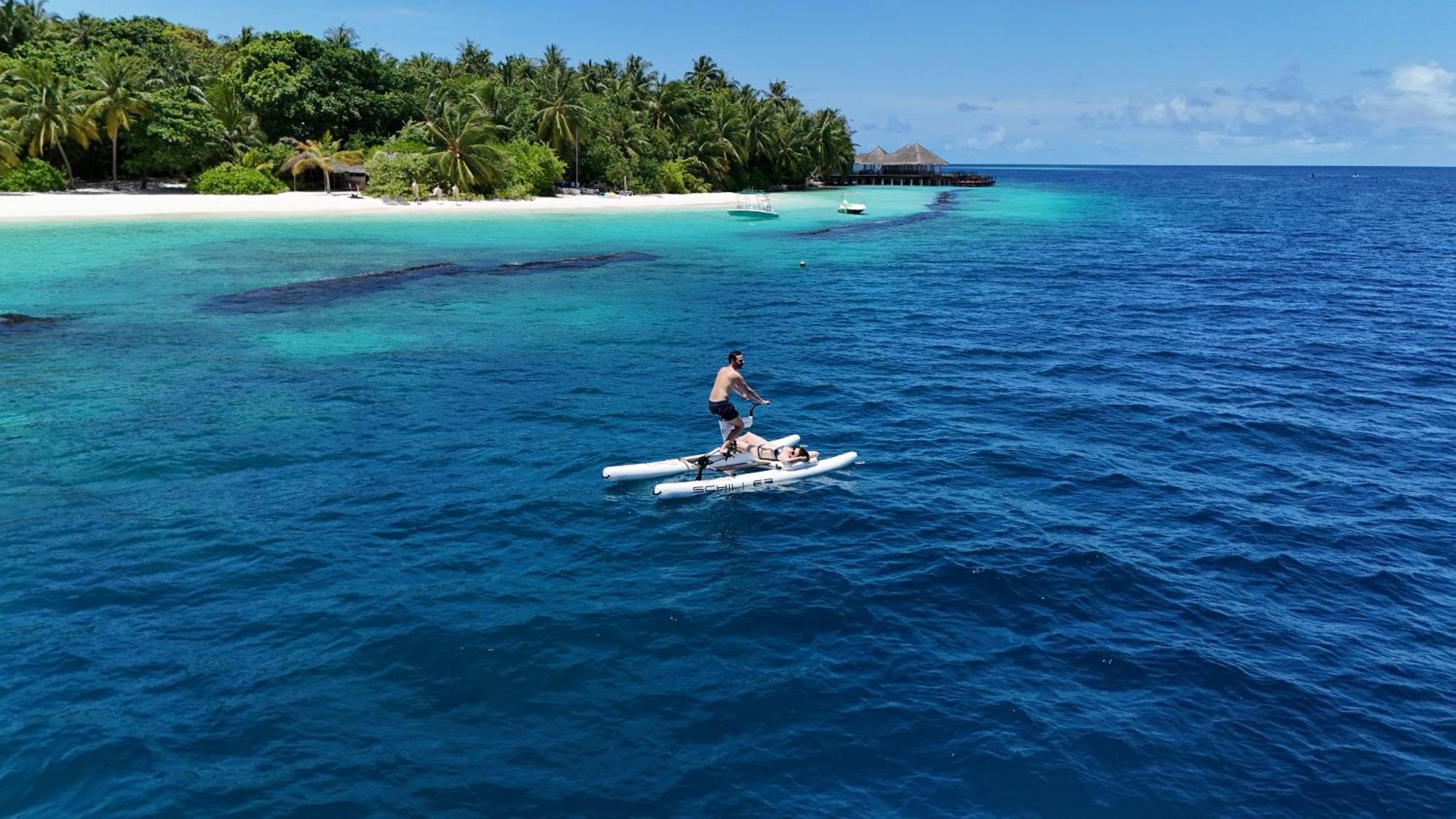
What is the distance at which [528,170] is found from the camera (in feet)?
274

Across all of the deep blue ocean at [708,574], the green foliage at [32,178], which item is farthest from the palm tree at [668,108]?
the deep blue ocean at [708,574]

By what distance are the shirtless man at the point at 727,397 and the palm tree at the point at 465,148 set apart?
2532 inches

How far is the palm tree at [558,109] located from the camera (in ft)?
290

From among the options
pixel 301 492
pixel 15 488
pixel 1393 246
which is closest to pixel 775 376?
pixel 301 492

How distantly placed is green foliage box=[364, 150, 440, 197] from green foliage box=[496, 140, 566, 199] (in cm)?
693

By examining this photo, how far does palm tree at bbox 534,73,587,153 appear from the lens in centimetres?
8844

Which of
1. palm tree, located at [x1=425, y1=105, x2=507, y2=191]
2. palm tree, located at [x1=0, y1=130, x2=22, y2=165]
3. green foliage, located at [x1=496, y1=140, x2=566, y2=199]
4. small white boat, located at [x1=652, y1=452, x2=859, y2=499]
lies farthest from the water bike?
green foliage, located at [x1=496, y1=140, x2=566, y2=199]

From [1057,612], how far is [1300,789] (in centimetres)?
403

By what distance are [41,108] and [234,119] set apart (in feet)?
45.4

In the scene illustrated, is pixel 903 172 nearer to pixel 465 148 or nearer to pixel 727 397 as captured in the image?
pixel 465 148

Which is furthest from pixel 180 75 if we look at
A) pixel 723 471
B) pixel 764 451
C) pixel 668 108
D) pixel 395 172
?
pixel 764 451

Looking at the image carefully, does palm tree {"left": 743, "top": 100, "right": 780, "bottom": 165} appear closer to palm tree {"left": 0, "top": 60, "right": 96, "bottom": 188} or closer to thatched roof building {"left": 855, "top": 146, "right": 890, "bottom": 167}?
thatched roof building {"left": 855, "top": 146, "right": 890, "bottom": 167}

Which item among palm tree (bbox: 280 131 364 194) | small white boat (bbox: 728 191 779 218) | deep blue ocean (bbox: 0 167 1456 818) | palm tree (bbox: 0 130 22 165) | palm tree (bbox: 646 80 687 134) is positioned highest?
palm tree (bbox: 646 80 687 134)

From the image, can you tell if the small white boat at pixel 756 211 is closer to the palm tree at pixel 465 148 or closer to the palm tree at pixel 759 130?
the palm tree at pixel 465 148
